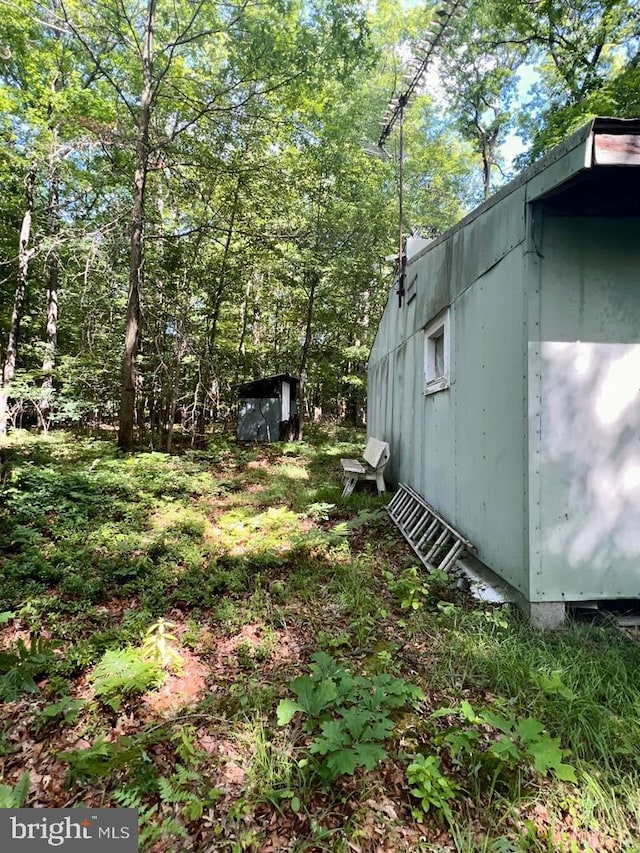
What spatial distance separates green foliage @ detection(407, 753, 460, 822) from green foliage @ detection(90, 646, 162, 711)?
1.54 m

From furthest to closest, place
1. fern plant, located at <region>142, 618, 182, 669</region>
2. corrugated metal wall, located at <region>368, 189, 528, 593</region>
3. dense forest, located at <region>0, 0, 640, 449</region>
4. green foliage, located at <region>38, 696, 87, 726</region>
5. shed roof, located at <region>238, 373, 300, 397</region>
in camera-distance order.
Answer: shed roof, located at <region>238, 373, 300, 397</region>, dense forest, located at <region>0, 0, 640, 449</region>, corrugated metal wall, located at <region>368, 189, 528, 593</region>, fern plant, located at <region>142, 618, 182, 669</region>, green foliage, located at <region>38, 696, 87, 726</region>

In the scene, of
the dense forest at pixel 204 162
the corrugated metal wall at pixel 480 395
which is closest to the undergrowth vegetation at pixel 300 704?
the corrugated metal wall at pixel 480 395

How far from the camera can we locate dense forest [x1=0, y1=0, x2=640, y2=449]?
738cm

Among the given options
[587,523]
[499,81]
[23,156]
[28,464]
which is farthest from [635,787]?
[499,81]

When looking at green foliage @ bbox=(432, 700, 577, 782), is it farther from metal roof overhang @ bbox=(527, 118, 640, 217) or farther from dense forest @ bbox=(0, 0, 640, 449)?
dense forest @ bbox=(0, 0, 640, 449)

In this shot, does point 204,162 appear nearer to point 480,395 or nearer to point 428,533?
point 480,395

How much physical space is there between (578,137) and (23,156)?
38.0ft

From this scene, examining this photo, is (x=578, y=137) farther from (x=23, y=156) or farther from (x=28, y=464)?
(x=23, y=156)

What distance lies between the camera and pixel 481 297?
363cm

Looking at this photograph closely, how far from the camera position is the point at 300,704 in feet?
6.68

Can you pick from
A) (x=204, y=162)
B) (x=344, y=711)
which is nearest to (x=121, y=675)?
(x=344, y=711)

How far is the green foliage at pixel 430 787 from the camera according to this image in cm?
160

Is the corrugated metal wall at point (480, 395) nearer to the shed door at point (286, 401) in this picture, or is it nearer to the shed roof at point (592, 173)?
the shed roof at point (592, 173)

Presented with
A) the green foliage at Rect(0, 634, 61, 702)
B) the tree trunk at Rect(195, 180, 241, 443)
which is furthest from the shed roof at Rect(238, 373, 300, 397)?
the green foliage at Rect(0, 634, 61, 702)
